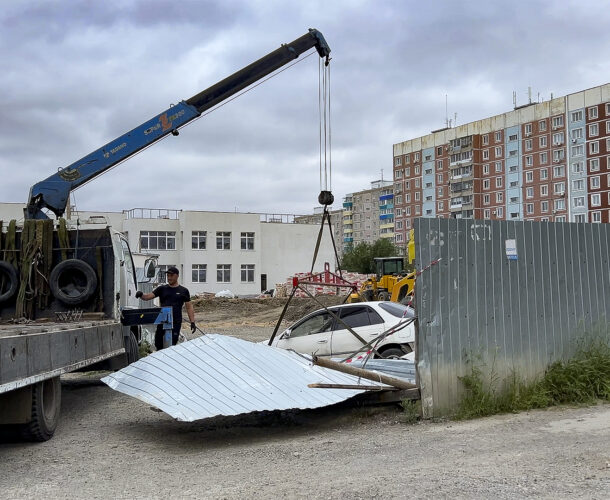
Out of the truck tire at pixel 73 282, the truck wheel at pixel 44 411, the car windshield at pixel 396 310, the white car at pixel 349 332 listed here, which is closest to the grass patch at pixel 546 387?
the white car at pixel 349 332

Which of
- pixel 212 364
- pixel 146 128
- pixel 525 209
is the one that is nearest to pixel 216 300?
pixel 146 128

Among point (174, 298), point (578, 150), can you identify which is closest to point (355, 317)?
point (174, 298)

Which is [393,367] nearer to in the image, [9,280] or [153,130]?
[9,280]

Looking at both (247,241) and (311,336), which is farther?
(247,241)

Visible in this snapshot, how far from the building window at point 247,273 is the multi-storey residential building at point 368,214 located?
64.9 meters

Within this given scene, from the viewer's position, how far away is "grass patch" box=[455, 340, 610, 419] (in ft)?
26.6

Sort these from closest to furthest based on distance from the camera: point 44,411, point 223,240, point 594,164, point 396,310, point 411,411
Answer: point 44,411 → point 411,411 → point 396,310 → point 223,240 → point 594,164

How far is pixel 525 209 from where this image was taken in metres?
90.6

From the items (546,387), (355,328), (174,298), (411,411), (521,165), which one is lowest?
(411,411)

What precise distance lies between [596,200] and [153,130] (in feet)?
250

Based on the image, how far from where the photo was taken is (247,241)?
7269 cm

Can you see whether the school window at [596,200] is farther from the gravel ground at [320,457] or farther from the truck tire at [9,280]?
the truck tire at [9,280]

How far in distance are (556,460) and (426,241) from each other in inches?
119

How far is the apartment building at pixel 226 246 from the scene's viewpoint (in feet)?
228
